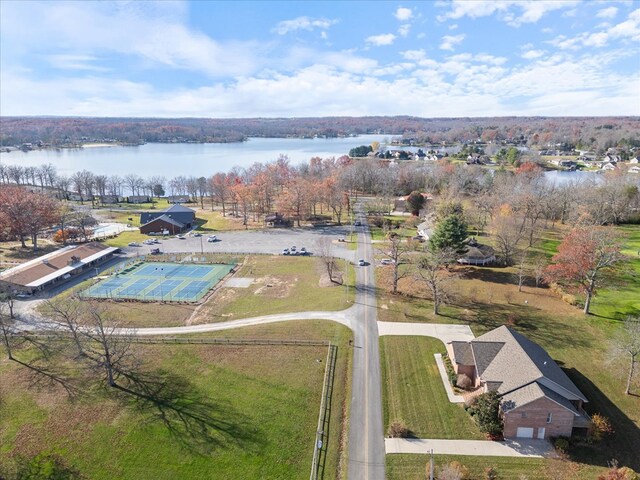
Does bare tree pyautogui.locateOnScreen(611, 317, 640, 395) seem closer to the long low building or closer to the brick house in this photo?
the brick house

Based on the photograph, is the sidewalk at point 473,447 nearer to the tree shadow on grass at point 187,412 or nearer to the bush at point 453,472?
the bush at point 453,472

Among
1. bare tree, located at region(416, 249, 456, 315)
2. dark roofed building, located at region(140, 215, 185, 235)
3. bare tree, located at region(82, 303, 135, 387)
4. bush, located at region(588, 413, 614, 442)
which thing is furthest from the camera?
dark roofed building, located at region(140, 215, 185, 235)

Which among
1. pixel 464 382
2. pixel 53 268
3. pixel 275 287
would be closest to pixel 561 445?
pixel 464 382

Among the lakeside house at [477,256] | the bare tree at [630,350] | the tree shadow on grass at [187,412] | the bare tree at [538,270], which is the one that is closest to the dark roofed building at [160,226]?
the tree shadow on grass at [187,412]

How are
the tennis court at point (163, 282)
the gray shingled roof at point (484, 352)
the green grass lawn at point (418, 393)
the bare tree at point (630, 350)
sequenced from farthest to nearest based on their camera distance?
the tennis court at point (163, 282)
the gray shingled roof at point (484, 352)
the bare tree at point (630, 350)
the green grass lawn at point (418, 393)

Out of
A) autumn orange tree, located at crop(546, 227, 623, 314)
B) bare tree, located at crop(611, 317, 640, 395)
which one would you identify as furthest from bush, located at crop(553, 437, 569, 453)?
autumn orange tree, located at crop(546, 227, 623, 314)

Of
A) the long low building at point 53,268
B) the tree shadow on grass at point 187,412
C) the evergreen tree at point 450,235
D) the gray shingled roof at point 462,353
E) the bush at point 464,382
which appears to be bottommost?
the tree shadow on grass at point 187,412
